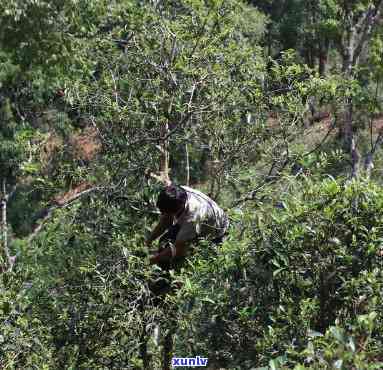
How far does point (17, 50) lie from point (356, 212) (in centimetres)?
784

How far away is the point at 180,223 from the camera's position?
4.32m

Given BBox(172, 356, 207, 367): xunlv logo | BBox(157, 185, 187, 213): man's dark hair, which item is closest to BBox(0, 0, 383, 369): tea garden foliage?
BBox(172, 356, 207, 367): xunlv logo

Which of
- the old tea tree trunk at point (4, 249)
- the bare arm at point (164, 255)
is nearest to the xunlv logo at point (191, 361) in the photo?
the bare arm at point (164, 255)

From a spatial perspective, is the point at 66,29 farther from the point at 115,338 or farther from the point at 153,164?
the point at 115,338

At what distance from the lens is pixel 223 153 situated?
5.78m

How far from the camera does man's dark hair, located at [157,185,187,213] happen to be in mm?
4270

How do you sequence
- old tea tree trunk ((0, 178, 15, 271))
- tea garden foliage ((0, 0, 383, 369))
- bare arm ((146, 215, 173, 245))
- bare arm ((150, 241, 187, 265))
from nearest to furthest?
tea garden foliage ((0, 0, 383, 369)), bare arm ((150, 241, 187, 265)), bare arm ((146, 215, 173, 245)), old tea tree trunk ((0, 178, 15, 271))

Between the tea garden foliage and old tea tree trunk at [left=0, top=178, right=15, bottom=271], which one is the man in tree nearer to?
the tea garden foliage

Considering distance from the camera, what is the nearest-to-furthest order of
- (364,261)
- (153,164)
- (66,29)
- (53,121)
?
(364,261)
(153,164)
(66,29)
(53,121)

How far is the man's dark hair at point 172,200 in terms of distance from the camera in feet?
14.0

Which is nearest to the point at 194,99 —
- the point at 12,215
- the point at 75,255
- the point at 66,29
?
the point at 75,255

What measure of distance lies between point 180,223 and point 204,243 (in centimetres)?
37

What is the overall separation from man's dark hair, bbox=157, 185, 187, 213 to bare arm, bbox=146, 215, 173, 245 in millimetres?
64

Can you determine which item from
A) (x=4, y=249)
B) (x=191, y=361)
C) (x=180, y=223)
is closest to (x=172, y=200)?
(x=180, y=223)
